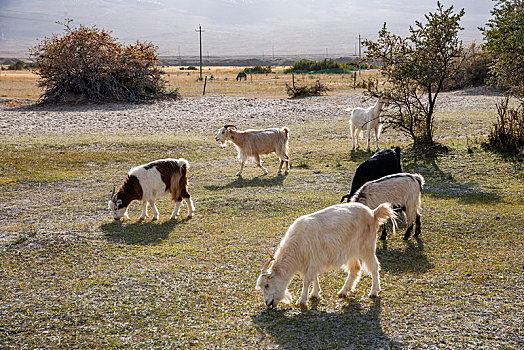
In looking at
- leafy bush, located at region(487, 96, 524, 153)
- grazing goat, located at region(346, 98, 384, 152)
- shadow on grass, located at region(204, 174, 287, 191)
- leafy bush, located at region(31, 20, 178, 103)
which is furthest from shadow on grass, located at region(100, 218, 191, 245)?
leafy bush, located at region(31, 20, 178, 103)

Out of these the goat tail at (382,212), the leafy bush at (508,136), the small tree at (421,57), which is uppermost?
the small tree at (421,57)

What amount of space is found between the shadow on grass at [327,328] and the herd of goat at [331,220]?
239 millimetres

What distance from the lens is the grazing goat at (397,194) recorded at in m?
8.35

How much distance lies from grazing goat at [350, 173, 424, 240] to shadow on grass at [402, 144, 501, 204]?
10.1ft

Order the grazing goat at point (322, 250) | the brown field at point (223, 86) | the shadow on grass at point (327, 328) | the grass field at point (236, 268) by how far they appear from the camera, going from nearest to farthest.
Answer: the shadow on grass at point (327, 328) < the grass field at point (236, 268) < the grazing goat at point (322, 250) < the brown field at point (223, 86)

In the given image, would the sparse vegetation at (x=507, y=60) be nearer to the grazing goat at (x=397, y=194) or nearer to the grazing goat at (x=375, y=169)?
the grazing goat at (x=375, y=169)

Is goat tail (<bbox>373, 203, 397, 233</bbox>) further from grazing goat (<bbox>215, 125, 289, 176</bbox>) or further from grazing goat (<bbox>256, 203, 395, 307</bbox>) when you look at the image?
grazing goat (<bbox>215, 125, 289, 176</bbox>)

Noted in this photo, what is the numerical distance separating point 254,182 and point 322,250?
311 inches

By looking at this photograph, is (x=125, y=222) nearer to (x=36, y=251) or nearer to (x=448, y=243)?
(x=36, y=251)

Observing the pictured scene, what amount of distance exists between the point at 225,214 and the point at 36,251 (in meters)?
3.89

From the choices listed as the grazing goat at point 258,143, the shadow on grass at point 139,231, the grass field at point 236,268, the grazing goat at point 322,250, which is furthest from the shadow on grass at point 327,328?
the grazing goat at point 258,143

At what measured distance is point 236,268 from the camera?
781 centimetres

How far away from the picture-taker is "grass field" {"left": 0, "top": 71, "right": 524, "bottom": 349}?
5848 mm

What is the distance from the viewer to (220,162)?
55.6 feet
